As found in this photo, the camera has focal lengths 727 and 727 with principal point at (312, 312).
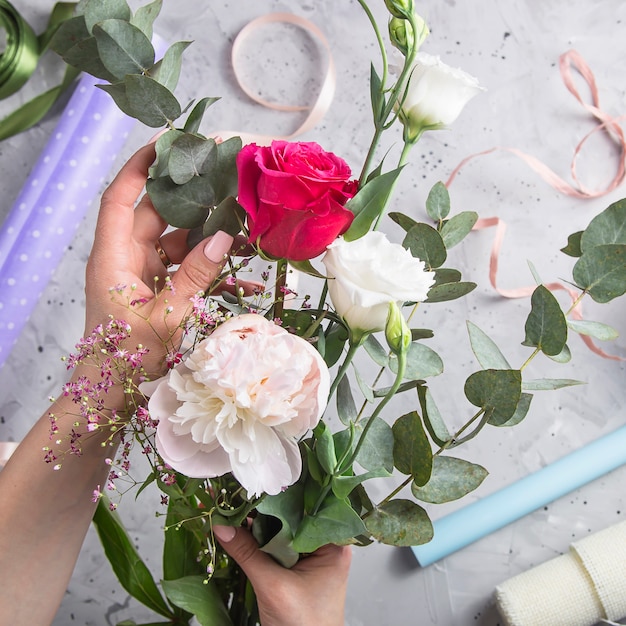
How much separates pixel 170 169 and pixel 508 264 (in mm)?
465

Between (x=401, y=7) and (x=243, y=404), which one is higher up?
(x=401, y=7)

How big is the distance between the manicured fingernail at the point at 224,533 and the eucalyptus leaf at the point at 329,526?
6cm

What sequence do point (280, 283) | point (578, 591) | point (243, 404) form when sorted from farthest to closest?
1. point (578, 591)
2. point (280, 283)
3. point (243, 404)

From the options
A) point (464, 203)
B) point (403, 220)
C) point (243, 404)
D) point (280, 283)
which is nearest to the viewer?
point (243, 404)

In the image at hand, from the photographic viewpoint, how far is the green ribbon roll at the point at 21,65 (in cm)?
79

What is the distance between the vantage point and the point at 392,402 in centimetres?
74

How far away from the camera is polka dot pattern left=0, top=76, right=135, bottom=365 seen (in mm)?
734

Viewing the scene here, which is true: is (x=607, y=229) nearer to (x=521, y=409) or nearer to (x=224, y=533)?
(x=521, y=409)

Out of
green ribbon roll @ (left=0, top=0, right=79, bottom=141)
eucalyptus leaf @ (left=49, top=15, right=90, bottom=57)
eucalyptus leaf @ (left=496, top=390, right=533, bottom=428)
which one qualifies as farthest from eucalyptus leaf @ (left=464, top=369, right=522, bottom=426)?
green ribbon roll @ (left=0, top=0, right=79, bottom=141)

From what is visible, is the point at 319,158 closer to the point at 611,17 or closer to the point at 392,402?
the point at 392,402

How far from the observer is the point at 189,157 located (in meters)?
0.42

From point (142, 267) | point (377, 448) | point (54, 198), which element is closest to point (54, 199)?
point (54, 198)

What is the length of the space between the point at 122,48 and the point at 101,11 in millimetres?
30

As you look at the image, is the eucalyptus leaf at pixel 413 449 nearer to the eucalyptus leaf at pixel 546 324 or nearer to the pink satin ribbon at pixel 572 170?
the eucalyptus leaf at pixel 546 324
